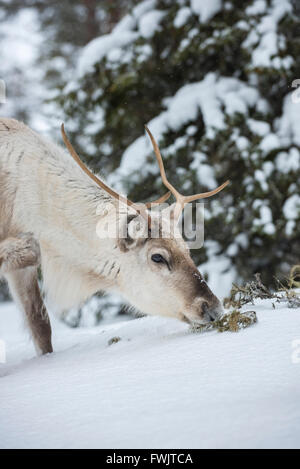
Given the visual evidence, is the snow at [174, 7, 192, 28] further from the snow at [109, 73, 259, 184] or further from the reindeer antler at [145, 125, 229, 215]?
the reindeer antler at [145, 125, 229, 215]

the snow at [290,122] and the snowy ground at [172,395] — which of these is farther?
the snow at [290,122]

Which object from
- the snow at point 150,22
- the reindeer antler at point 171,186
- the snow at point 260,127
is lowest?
the reindeer antler at point 171,186

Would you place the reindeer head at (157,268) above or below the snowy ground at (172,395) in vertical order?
above

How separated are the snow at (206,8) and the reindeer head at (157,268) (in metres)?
3.02

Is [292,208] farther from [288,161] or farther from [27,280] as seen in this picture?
[27,280]

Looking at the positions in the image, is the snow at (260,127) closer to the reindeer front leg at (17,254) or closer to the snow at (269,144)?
the snow at (269,144)

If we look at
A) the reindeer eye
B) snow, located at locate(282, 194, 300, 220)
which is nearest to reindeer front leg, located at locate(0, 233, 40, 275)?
the reindeer eye

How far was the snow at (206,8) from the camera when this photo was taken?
5332 millimetres

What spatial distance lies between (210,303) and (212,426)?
4.62ft

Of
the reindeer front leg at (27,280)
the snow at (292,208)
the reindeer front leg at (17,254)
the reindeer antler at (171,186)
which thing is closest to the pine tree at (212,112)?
the snow at (292,208)

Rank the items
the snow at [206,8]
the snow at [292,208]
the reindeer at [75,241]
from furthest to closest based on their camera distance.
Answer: the snow at [206,8] → the snow at [292,208] → the reindeer at [75,241]

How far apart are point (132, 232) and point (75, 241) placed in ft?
1.46

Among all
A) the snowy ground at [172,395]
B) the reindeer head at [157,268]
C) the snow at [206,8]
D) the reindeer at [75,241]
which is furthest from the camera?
the snow at [206,8]
